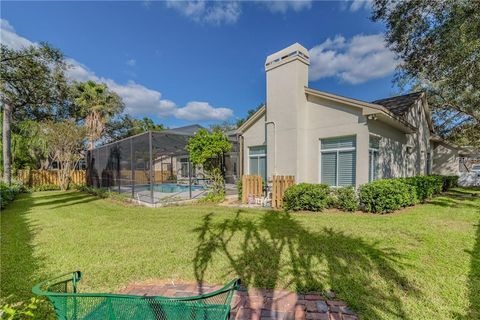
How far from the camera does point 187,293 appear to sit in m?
3.13

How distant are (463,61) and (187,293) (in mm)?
10954

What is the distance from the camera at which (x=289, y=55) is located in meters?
9.82

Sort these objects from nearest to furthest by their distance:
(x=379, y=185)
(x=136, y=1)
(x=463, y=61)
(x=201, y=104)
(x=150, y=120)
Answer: (x=379, y=185)
(x=463, y=61)
(x=136, y=1)
(x=150, y=120)
(x=201, y=104)

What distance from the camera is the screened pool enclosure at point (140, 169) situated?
11.0 meters

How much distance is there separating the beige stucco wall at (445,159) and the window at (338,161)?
1356 cm

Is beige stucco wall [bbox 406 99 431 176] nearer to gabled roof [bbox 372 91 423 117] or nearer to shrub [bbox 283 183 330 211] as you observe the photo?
gabled roof [bbox 372 91 423 117]

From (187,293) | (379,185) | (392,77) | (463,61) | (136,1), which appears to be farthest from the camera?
(392,77)

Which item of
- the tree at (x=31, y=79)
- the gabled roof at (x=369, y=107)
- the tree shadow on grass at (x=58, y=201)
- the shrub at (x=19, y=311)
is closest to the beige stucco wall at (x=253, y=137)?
the gabled roof at (x=369, y=107)

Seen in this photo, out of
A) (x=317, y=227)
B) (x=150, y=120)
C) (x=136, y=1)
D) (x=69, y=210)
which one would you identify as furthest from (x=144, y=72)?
(x=317, y=227)

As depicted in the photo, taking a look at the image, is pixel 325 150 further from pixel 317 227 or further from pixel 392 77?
pixel 392 77

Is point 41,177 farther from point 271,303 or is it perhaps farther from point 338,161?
point 271,303

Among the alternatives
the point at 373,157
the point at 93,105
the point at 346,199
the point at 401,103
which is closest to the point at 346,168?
the point at 373,157

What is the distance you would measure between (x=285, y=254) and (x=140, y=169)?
10.4 metres

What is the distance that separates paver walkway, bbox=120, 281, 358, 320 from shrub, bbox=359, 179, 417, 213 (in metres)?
5.55
